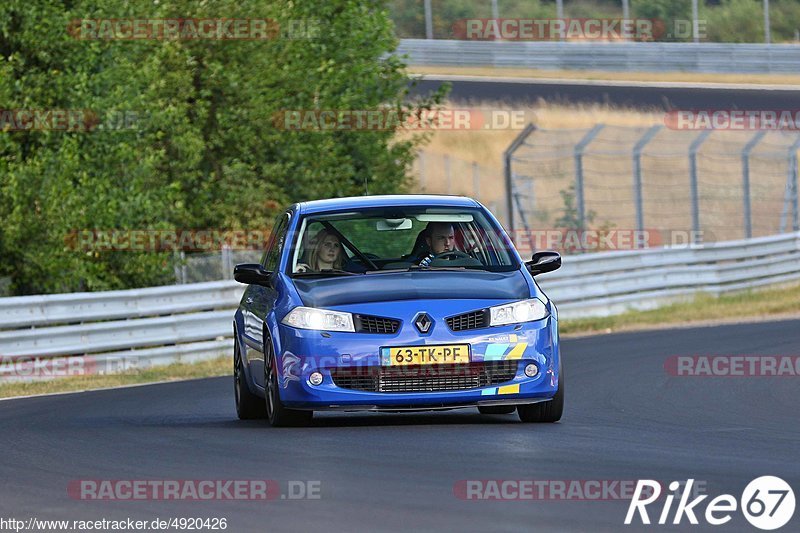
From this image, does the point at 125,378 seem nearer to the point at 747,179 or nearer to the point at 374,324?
the point at 374,324

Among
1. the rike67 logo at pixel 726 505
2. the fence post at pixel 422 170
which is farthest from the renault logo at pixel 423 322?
the fence post at pixel 422 170

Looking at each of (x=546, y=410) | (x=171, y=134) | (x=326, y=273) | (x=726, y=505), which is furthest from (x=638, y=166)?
(x=726, y=505)

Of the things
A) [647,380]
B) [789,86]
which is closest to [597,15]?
[789,86]

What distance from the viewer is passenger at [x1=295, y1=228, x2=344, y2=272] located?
11.4 m

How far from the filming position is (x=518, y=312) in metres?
10.5

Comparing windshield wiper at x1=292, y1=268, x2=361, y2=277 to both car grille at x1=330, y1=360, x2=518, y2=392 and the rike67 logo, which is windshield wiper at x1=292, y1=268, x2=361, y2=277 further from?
the rike67 logo

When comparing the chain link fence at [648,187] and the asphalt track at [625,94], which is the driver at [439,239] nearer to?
the chain link fence at [648,187]

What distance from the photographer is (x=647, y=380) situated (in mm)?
15023

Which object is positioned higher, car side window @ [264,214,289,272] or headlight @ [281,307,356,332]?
car side window @ [264,214,289,272]

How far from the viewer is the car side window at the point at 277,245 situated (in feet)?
38.8

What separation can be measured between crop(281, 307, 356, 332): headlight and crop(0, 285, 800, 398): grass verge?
7.37m

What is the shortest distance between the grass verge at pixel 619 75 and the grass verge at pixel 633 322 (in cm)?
2087

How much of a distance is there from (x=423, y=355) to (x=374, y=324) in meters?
0.35

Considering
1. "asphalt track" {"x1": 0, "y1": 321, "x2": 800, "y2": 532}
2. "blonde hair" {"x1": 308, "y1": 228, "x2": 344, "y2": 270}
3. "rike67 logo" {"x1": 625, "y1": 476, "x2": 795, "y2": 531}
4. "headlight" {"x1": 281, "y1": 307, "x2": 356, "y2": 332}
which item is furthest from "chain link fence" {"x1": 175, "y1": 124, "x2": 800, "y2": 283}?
"rike67 logo" {"x1": 625, "y1": 476, "x2": 795, "y2": 531}
